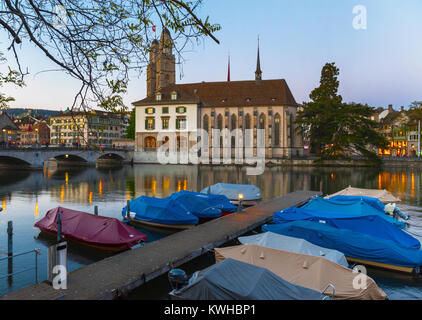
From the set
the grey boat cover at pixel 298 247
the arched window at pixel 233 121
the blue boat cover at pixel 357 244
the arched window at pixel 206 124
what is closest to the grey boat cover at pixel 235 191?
the blue boat cover at pixel 357 244

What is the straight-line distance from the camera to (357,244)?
1268 centimetres

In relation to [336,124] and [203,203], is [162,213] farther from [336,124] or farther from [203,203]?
[336,124]

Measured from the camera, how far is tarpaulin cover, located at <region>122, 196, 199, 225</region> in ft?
58.1

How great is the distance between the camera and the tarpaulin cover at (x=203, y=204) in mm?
19875

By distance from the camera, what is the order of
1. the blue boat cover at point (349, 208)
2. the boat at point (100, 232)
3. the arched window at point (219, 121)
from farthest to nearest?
the arched window at point (219, 121) < the blue boat cover at point (349, 208) < the boat at point (100, 232)

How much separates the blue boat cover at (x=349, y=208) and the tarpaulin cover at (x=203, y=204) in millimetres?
5411

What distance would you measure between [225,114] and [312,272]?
75189mm

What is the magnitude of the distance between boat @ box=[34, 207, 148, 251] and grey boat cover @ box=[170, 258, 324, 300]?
7.23 meters

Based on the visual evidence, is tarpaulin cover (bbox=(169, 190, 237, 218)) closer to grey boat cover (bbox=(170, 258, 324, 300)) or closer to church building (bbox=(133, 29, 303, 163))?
grey boat cover (bbox=(170, 258, 324, 300))

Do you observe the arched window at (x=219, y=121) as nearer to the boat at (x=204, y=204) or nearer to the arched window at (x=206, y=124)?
the arched window at (x=206, y=124)

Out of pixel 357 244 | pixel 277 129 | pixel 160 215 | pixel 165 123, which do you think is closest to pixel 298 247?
pixel 357 244
